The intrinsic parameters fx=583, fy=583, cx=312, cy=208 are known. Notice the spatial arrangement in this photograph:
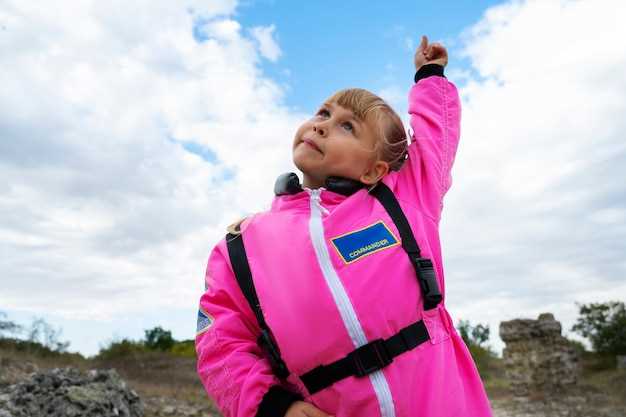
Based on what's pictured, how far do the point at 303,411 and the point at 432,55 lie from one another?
159 centimetres

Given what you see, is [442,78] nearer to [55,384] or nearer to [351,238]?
[351,238]

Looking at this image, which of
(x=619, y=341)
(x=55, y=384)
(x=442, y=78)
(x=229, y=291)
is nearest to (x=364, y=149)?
(x=442, y=78)

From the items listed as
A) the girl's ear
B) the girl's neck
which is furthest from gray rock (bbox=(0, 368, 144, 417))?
the girl's ear

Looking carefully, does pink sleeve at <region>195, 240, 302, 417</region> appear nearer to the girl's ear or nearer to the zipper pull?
the zipper pull

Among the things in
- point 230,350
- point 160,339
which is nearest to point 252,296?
point 230,350

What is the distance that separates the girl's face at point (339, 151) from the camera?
2.23 m

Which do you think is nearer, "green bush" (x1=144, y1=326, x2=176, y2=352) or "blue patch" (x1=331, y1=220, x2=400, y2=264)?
"blue patch" (x1=331, y1=220, x2=400, y2=264)

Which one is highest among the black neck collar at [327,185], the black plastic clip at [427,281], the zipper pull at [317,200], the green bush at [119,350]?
the green bush at [119,350]

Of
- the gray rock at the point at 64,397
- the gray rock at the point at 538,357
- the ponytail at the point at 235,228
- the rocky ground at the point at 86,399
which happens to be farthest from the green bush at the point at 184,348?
the ponytail at the point at 235,228

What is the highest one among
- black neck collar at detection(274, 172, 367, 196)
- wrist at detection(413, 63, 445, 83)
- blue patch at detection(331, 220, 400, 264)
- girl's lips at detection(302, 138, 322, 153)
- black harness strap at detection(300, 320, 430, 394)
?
wrist at detection(413, 63, 445, 83)

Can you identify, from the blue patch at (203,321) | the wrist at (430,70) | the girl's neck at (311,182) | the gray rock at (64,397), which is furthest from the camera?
the gray rock at (64,397)

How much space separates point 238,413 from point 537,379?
49.7ft

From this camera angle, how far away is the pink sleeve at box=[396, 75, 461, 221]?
7.48 ft

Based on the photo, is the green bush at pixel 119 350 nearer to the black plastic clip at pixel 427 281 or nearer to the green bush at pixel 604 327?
the green bush at pixel 604 327
